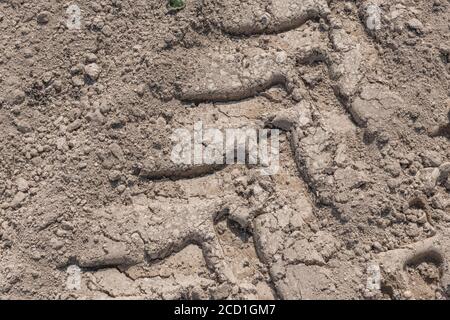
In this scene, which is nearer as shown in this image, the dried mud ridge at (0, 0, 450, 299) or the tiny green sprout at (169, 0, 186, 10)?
the dried mud ridge at (0, 0, 450, 299)

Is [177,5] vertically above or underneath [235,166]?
above

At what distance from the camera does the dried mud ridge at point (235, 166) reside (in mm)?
2107

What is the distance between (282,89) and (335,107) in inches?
8.5

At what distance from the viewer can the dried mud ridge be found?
211 centimetres

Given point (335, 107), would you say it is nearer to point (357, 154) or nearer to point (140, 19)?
point (357, 154)

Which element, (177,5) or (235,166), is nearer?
(235,166)

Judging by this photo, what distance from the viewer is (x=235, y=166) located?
85.8 inches

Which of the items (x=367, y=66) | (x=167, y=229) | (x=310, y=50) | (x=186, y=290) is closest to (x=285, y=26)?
(x=310, y=50)

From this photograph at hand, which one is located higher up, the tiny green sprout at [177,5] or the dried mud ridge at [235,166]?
the tiny green sprout at [177,5]

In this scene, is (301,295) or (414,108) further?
(414,108)

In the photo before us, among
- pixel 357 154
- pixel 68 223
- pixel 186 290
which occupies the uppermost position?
pixel 357 154

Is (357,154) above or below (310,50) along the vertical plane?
below

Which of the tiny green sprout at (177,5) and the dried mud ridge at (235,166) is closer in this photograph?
the dried mud ridge at (235,166)

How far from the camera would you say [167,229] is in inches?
83.6
